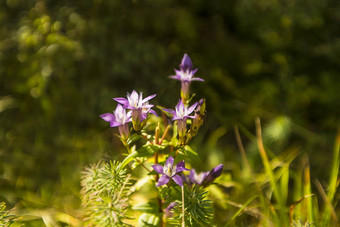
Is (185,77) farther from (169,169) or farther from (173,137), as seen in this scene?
(169,169)

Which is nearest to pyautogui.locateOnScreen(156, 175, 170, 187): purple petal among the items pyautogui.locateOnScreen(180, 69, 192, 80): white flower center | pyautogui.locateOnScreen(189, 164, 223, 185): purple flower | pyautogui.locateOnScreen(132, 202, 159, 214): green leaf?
pyautogui.locateOnScreen(189, 164, 223, 185): purple flower

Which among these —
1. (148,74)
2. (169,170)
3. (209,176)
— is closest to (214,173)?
(209,176)

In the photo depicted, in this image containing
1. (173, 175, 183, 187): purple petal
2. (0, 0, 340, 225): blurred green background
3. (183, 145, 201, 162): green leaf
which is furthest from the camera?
(0, 0, 340, 225): blurred green background

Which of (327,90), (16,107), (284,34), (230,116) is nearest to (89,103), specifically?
(16,107)

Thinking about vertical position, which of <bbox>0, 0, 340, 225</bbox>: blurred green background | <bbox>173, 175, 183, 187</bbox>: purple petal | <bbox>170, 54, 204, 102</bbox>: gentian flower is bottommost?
<bbox>173, 175, 183, 187</bbox>: purple petal

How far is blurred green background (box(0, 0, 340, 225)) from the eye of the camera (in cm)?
181

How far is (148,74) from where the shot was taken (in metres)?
1.98

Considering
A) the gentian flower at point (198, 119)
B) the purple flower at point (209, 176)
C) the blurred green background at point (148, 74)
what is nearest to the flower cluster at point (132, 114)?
the gentian flower at point (198, 119)

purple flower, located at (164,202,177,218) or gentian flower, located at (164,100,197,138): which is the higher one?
gentian flower, located at (164,100,197,138)

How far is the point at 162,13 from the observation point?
1.95 meters

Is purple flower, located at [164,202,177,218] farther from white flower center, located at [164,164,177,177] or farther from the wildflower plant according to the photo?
white flower center, located at [164,164,177,177]

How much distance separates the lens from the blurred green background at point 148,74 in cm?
181

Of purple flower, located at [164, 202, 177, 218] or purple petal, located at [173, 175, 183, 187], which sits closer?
purple petal, located at [173, 175, 183, 187]

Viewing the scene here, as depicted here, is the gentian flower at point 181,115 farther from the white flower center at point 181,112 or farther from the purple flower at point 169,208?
the purple flower at point 169,208
